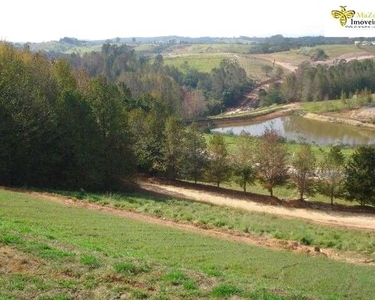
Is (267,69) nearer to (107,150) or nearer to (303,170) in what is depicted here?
(303,170)

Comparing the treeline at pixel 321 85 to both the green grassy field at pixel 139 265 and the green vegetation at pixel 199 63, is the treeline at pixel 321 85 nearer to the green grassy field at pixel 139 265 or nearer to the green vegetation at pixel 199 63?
the green vegetation at pixel 199 63

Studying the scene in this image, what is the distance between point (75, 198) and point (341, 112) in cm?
8655

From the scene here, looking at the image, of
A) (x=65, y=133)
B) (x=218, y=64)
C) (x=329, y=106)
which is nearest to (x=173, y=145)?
(x=65, y=133)

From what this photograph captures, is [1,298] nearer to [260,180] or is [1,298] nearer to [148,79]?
[260,180]

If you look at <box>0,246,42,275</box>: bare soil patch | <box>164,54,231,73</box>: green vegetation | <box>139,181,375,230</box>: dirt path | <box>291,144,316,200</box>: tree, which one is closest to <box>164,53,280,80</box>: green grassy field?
<box>164,54,231,73</box>: green vegetation

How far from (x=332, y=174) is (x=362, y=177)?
91.2 inches

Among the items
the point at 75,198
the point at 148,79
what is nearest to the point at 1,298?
the point at 75,198

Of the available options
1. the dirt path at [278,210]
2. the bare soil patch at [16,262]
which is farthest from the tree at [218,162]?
the bare soil patch at [16,262]

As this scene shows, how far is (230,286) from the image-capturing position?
12.7m

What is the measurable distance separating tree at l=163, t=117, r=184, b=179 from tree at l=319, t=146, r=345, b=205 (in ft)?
41.9

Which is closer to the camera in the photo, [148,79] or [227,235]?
[227,235]

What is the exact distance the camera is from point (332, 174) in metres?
37.0

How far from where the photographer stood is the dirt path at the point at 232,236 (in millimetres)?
22953

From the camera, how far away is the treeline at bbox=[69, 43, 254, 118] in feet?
332
